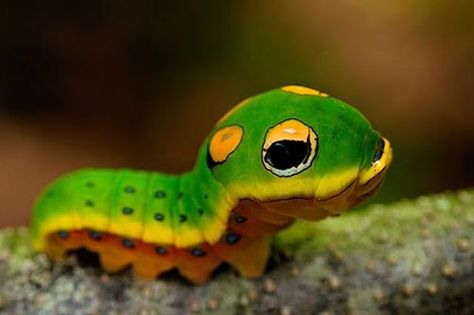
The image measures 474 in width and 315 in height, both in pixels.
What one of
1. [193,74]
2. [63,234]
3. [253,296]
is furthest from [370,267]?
[193,74]

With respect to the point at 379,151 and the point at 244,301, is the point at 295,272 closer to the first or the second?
the point at 244,301

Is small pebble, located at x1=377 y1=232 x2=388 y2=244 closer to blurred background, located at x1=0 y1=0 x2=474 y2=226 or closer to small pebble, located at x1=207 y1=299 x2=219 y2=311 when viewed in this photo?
small pebble, located at x1=207 y1=299 x2=219 y2=311

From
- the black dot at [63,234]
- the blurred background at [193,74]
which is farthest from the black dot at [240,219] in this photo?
the blurred background at [193,74]

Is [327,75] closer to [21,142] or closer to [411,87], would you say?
[411,87]

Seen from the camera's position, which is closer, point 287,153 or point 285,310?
point 287,153

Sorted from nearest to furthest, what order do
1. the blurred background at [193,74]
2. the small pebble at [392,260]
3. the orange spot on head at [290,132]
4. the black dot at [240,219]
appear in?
the orange spot on head at [290,132] → the black dot at [240,219] → the small pebble at [392,260] → the blurred background at [193,74]

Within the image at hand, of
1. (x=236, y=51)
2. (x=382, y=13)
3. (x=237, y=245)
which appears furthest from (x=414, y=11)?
(x=237, y=245)

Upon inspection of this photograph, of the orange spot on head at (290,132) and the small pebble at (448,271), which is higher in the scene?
the orange spot on head at (290,132)

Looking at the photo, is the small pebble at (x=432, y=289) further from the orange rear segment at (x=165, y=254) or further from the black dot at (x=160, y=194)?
the black dot at (x=160, y=194)
